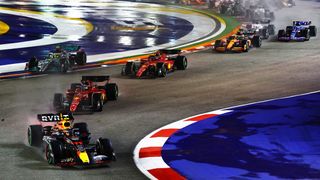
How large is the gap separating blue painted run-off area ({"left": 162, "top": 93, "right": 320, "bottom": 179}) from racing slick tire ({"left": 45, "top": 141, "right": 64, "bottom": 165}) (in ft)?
6.57

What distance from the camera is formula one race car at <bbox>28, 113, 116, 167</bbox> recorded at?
1212cm

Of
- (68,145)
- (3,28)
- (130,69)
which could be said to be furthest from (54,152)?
(3,28)

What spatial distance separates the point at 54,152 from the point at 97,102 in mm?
4863

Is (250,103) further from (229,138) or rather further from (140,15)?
(140,15)

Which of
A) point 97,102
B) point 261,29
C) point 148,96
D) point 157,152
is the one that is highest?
point 261,29

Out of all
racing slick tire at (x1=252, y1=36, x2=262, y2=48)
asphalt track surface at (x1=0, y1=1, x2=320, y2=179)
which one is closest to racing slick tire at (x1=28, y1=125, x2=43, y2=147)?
asphalt track surface at (x1=0, y1=1, x2=320, y2=179)

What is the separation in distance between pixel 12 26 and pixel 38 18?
345 centimetres

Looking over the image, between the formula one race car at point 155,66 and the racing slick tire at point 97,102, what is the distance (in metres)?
5.49

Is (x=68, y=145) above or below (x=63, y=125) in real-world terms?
below

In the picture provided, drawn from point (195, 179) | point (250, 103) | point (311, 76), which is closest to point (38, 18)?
point (311, 76)

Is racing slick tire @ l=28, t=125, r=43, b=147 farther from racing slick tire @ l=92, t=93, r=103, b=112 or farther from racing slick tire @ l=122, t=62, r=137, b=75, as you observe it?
racing slick tire @ l=122, t=62, r=137, b=75

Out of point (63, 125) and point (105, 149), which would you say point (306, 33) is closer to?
point (63, 125)

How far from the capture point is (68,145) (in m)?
12.4

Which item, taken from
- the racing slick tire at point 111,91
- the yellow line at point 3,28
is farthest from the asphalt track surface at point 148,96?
the yellow line at point 3,28
